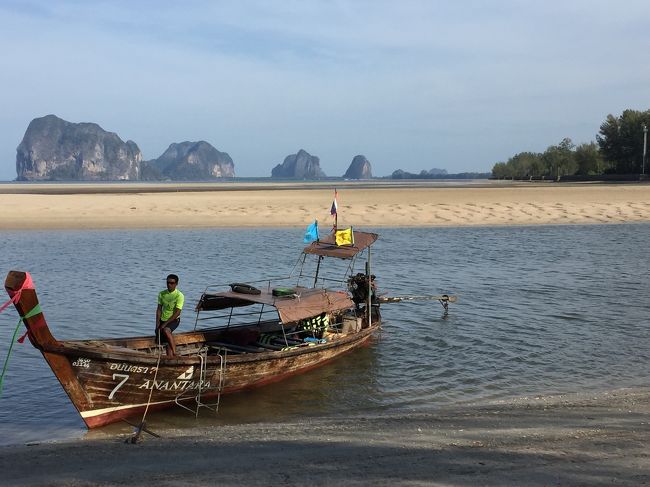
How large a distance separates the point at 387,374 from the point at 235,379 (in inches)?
119

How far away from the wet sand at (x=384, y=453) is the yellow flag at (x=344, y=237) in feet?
20.2

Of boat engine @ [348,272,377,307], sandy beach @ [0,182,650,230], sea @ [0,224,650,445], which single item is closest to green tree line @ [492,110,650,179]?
sandy beach @ [0,182,650,230]

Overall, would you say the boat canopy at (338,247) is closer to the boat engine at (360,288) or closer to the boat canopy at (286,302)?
the boat engine at (360,288)

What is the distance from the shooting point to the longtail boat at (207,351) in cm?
941

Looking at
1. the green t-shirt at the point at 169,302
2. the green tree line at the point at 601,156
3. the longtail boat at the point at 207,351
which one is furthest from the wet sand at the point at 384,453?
the green tree line at the point at 601,156

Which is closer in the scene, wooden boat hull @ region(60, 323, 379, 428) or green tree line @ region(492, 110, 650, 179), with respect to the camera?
wooden boat hull @ region(60, 323, 379, 428)

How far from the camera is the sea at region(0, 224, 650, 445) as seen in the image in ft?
36.1

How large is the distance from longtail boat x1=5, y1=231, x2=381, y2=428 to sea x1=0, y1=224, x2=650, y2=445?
0.32 meters

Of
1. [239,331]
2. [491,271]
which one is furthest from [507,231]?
[239,331]

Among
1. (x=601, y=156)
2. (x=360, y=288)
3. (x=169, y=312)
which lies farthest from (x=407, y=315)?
(x=601, y=156)

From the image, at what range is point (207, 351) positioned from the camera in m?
12.3

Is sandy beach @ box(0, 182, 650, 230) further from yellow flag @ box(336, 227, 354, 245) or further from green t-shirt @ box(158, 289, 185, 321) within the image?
green t-shirt @ box(158, 289, 185, 321)

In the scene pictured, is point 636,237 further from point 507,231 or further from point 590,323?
point 590,323

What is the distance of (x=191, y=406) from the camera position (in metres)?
10.9
